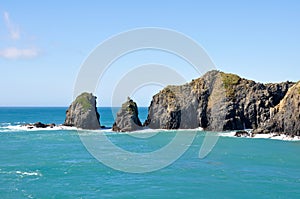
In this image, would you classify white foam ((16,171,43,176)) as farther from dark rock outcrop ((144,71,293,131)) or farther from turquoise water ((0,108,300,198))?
dark rock outcrop ((144,71,293,131))

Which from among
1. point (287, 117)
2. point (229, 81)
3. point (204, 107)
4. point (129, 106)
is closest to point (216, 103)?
point (204, 107)

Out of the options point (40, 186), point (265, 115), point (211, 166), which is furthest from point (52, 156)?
point (265, 115)

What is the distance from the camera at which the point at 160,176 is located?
57.7 m

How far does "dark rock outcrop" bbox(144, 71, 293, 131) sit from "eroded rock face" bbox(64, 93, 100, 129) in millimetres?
20701

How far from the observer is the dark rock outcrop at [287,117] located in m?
106

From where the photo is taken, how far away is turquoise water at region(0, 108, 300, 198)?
4816 centimetres

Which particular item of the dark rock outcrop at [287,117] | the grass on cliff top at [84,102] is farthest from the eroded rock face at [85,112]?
the dark rock outcrop at [287,117]

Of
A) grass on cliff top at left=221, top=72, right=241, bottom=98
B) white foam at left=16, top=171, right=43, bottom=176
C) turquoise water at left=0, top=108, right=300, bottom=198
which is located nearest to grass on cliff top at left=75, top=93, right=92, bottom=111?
grass on cliff top at left=221, top=72, right=241, bottom=98

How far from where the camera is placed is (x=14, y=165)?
216 ft

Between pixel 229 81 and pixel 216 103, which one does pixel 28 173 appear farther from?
pixel 229 81

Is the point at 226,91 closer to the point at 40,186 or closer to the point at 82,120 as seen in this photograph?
the point at 82,120

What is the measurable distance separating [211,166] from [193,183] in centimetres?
1305

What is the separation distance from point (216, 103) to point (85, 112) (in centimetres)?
4861

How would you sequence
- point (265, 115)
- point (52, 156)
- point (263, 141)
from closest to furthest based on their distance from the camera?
1. point (52, 156)
2. point (263, 141)
3. point (265, 115)
